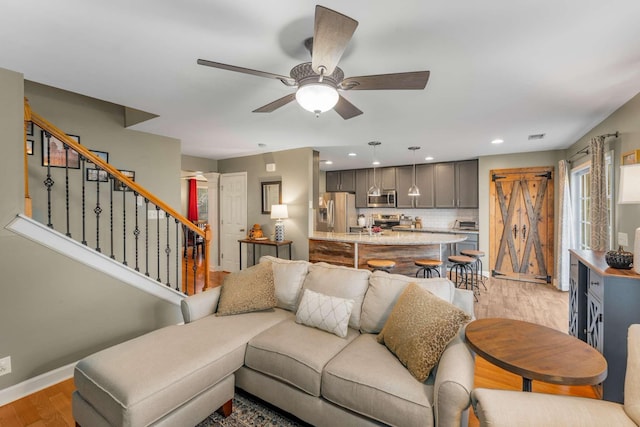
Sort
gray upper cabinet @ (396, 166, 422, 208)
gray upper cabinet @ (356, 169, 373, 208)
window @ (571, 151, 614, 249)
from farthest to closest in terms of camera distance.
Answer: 1. gray upper cabinet @ (356, 169, 373, 208)
2. gray upper cabinet @ (396, 166, 422, 208)
3. window @ (571, 151, 614, 249)

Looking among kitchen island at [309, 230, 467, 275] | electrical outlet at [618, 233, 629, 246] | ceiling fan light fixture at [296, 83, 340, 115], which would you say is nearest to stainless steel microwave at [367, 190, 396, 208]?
kitchen island at [309, 230, 467, 275]

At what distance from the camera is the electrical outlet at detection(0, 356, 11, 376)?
2.09 m

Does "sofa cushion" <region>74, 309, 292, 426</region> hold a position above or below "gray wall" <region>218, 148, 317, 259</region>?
below

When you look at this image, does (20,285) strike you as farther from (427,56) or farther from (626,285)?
(626,285)

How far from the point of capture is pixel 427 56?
196 centimetres

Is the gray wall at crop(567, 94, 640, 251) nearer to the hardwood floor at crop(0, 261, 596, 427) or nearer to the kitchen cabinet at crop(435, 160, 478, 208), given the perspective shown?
the hardwood floor at crop(0, 261, 596, 427)

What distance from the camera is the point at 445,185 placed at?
21.1ft

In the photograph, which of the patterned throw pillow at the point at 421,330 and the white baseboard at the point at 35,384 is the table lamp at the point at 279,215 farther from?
the patterned throw pillow at the point at 421,330

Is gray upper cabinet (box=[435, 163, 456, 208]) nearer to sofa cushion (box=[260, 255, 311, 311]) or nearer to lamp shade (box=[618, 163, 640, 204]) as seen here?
lamp shade (box=[618, 163, 640, 204])

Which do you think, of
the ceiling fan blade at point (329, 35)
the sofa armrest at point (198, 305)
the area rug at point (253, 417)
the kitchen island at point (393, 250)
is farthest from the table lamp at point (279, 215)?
the ceiling fan blade at point (329, 35)

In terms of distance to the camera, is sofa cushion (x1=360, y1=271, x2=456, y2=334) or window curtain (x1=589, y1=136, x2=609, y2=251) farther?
window curtain (x1=589, y1=136, x2=609, y2=251)

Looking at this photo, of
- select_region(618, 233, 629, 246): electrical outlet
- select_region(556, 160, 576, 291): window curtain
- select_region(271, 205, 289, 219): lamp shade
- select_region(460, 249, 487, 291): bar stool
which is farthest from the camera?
select_region(271, 205, 289, 219): lamp shade

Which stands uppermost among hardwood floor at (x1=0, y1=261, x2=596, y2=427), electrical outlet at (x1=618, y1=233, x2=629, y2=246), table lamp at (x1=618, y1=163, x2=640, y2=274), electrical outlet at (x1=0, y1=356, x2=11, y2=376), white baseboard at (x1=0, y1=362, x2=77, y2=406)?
table lamp at (x1=618, y1=163, x2=640, y2=274)

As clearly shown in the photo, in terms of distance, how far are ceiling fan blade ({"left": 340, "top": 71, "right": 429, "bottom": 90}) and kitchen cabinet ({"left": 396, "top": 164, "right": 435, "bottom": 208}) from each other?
5.22m
